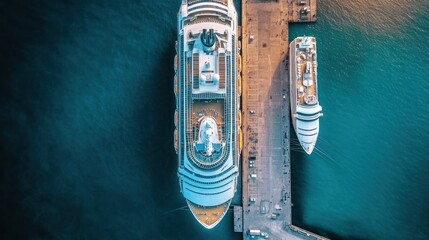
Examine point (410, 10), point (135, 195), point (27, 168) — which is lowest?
point (135, 195)

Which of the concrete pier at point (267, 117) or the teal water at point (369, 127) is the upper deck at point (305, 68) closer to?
the teal water at point (369, 127)

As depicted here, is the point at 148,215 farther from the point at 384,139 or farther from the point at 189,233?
the point at 384,139

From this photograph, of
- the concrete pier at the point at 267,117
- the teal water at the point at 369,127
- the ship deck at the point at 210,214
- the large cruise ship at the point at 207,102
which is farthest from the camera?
the concrete pier at the point at 267,117

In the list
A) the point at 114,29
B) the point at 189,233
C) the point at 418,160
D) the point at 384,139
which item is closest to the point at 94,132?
the point at 114,29

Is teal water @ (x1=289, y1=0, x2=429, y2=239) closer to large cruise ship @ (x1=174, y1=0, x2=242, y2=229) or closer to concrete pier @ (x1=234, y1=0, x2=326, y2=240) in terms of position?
concrete pier @ (x1=234, y1=0, x2=326, y2=240)

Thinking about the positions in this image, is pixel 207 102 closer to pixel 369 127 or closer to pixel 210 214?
pixel 210 214

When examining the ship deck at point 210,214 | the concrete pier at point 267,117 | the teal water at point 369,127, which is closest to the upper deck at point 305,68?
the teal water at point 369,127

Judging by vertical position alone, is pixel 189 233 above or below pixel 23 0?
below
